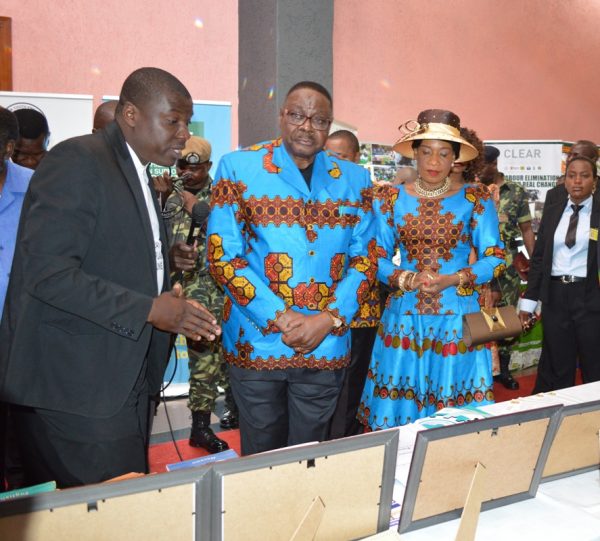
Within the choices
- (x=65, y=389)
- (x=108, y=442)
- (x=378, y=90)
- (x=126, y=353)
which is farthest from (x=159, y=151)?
(x=378, y=90)

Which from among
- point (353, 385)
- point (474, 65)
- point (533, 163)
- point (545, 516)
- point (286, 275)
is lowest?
point (353, 385)

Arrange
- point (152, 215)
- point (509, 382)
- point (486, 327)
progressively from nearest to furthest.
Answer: point (152, 215)
point (486, 327)
point (509, 382)

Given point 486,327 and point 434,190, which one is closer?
point 486,327

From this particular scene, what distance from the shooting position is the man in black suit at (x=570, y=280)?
148 inches

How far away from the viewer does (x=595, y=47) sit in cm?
788

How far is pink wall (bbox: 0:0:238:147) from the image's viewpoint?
4.73 meters

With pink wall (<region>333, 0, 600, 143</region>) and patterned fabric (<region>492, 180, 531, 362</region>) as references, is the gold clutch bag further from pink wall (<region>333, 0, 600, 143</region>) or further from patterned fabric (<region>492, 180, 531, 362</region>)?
pink wall (<region>333, 0, 600, 143</region>)

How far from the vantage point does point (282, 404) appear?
2182 millimetres

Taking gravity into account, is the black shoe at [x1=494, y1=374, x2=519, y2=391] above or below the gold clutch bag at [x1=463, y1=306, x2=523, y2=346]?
below

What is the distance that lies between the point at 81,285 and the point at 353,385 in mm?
2164

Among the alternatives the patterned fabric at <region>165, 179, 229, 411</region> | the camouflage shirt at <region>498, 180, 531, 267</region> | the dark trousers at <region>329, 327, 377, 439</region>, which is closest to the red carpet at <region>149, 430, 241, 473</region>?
the patterned fabric at <region>165, 179, 229, 411</region>

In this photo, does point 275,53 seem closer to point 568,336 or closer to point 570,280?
point 570,280

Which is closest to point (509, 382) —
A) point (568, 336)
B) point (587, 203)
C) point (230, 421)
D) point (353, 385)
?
point (568, 336)

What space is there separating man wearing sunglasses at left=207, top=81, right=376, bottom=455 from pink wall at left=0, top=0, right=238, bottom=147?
3.26m
